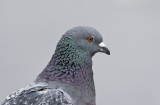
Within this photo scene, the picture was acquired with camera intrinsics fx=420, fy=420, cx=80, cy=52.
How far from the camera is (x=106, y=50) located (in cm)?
888

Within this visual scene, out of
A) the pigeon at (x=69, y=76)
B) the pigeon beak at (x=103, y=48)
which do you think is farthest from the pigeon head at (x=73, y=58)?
the pigeon beak at (x=103, y=48)

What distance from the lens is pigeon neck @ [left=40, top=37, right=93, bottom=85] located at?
328 inches

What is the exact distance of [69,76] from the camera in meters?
8.31

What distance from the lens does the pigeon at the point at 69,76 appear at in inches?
309

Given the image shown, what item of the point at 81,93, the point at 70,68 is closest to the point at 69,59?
the point at 70,68

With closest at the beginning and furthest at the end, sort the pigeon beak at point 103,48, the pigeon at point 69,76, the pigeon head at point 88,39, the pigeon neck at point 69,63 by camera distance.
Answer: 1. the pigeon at point 69,76
2. the pigeon neck at point 69,63
3. the pigeon head at point 88,39
4. the pigeon beak at point 103,48

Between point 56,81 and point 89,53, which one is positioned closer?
point 56,81

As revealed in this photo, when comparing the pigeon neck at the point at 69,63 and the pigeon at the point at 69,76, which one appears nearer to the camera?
the pigeon at the point at 69,76

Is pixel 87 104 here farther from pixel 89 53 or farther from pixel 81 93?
pixel 89 53

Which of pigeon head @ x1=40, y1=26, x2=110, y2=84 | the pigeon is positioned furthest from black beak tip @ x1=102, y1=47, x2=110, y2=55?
pigeon head @ x1=40, y1=26, x2=110, y2=84

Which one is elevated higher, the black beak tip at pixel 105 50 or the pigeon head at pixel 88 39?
the pigeon head at pixel 88 39

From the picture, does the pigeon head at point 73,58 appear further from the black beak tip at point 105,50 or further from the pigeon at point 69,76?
the black beak tip at point 105,50

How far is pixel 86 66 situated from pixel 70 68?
1.27 ft

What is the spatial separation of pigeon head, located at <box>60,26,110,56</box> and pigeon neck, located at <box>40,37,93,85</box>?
0.10m
